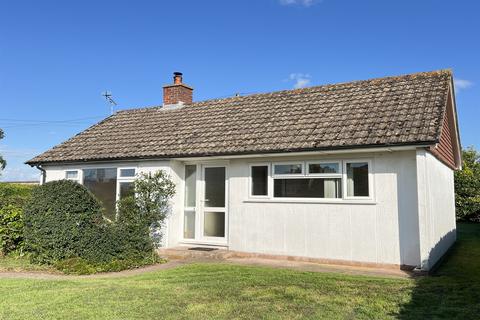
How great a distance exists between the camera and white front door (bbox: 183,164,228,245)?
1326 centimetres

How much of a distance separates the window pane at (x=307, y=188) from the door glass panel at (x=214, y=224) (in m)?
2.25

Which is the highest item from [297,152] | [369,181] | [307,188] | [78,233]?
[297,152]

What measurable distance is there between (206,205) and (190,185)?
0.97 m

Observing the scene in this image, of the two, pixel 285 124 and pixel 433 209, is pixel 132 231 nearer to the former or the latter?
pixel 285 124

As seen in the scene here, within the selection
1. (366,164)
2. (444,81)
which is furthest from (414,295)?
(444,81)

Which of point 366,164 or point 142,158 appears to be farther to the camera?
point 142,158

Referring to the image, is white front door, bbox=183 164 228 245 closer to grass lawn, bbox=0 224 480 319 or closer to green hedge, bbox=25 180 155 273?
green hedge, bbox=25 180 155 273

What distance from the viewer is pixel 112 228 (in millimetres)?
11695

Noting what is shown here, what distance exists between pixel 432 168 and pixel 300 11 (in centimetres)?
823

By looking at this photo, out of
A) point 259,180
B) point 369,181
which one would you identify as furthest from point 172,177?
point 369,181

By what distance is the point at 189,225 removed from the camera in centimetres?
1391

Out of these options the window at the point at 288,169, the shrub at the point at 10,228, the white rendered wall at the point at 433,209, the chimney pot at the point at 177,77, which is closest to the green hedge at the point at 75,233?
the shrub at the point at 10,228

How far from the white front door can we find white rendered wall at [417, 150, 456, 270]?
576 centimetres

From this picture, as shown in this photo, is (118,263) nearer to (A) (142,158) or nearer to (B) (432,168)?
(A) (142,158)
